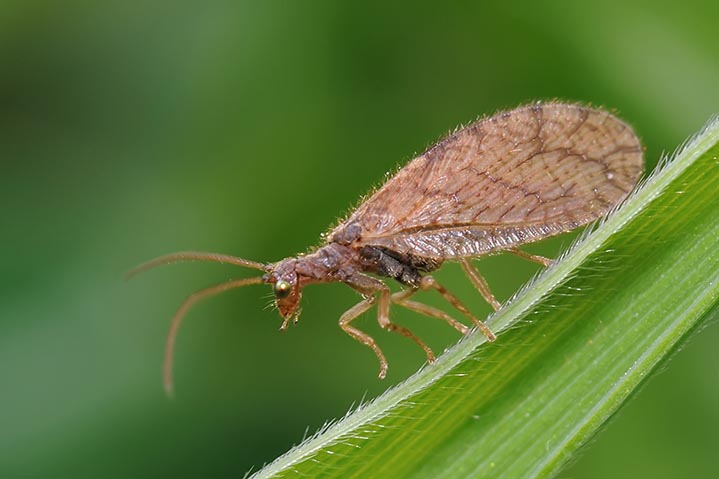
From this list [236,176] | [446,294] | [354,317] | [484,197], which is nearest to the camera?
[446,294]

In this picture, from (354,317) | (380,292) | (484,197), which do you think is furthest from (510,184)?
(354,317)

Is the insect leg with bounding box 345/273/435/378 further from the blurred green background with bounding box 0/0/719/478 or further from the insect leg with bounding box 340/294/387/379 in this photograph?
the blurred green background with bounding box 0/0/719/478

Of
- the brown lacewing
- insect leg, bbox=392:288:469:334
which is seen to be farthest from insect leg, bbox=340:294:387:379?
insect leg, bbox=392:288:469:334

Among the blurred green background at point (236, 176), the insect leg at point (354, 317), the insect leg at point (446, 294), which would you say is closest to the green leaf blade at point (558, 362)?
the insect leg at point (446, 294)

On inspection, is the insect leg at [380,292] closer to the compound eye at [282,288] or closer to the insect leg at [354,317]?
the insect leg at [354,317]

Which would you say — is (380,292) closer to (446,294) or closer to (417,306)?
(417,306)

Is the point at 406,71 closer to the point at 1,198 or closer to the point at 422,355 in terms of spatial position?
the point at 422,355
